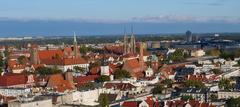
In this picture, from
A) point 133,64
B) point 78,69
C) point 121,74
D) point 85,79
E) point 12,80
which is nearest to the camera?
point 12,80

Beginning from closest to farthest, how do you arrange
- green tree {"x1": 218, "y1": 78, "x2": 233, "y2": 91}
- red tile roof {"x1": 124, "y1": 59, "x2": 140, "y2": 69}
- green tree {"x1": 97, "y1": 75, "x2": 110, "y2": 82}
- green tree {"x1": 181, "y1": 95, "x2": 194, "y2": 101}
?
1. green tree {"x1": 181, "y1": 95, "x2": 194, "y2": 101}
2. green tree {"x1": 218, "y1": 78, "x2": 233, "y2": 91}
3. green tree {"x1": 97, "y1": 75, "x2": 110, "y2": 82}
4. red tile roof {"x1": 124, "y1": 59, "x2": 140, "y2": 69}

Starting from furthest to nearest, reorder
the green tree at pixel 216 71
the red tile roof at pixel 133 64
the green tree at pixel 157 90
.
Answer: the red tile roof at pixel 133 64 < the green tree at pixel 216 71 < the green tree at pixel 157 90

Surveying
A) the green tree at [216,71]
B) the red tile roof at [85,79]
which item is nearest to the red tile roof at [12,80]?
the red tile roof at [85,79]

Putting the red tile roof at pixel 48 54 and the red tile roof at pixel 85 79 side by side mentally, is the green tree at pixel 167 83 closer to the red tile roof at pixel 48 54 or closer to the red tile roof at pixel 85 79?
the red tile roof at pixel 85 79

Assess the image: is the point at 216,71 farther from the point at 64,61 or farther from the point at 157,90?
the point at 64,61

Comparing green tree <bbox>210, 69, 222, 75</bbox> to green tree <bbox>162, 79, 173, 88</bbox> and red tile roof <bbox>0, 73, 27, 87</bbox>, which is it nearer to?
green tree <bbox>162, 79, 173, 88</bbox>

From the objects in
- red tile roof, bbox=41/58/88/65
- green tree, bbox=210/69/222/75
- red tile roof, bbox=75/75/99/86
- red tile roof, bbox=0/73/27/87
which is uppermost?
red tile roof, bbox=0/73/27/87

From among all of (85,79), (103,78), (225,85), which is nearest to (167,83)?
(103,78)

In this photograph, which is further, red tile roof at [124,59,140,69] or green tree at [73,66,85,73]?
green tree at [73,66,85,73]

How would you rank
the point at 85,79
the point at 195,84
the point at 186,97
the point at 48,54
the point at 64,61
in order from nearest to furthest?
1. the point at 186,97
2. the point at 195,84
3. the point at 85,79
4. the point at 64,61
5. the point at 48,54

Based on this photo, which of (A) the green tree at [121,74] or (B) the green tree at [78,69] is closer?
(A) the green tree at [121,74]

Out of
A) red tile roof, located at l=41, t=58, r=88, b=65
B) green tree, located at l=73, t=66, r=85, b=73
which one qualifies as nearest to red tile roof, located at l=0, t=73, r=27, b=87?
green tree, located at l=73, t=66, r=85, b=73
